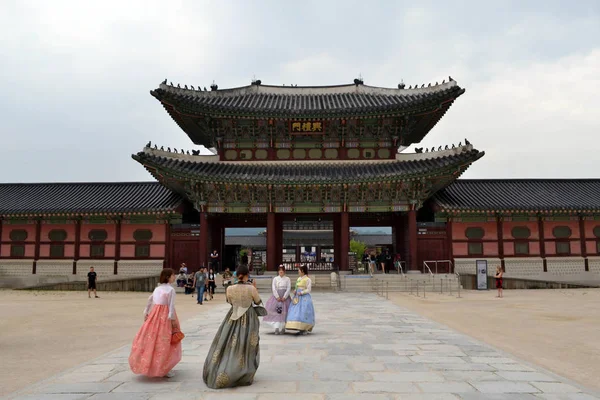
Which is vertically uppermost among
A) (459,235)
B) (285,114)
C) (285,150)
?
(285,114)

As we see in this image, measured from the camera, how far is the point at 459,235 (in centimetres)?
2753

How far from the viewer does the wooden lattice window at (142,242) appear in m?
27.6

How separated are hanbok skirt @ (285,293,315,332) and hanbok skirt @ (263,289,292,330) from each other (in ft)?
0.50

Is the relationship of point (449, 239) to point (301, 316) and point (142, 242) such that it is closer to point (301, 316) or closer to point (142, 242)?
point (142, 242)

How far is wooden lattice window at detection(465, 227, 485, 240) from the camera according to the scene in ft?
90.5

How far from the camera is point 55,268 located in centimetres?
2781

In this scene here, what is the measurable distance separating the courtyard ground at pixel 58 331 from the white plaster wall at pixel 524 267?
17.0m

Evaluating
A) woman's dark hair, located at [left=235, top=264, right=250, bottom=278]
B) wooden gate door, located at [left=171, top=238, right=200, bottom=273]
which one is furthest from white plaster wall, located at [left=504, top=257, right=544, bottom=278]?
woman's dark hair, located at [left=235, top=264, right=250, bottom=278]

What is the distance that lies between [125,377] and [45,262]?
24.2m

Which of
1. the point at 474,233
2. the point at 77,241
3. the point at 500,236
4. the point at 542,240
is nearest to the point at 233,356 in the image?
the point at 474,233

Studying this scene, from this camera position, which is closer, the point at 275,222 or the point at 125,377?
the point at 125,377

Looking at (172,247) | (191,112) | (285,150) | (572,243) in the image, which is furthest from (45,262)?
(572,243)

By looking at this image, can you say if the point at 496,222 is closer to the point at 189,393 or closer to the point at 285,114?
the point at 285,114

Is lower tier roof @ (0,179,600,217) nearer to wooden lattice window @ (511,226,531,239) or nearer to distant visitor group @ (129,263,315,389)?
wooden lattice window @ (511,226,531,239)
